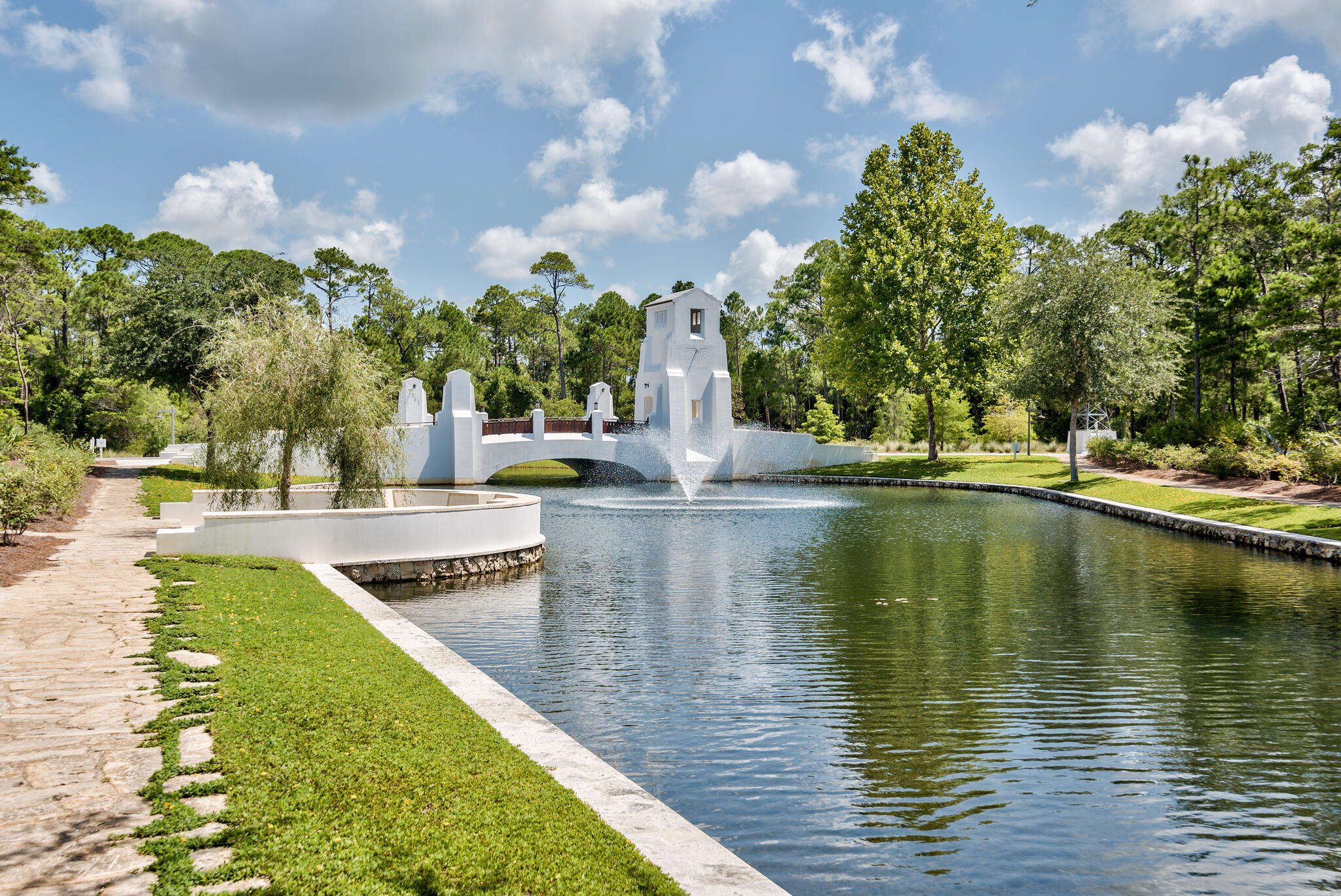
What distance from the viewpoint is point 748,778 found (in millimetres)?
6801

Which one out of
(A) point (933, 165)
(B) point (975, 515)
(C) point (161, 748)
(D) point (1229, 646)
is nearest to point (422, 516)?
(C) point (161, 748)

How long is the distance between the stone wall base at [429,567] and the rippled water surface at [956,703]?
53 cm

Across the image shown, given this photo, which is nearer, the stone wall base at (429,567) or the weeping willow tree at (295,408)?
the stone wall base at (429,567)

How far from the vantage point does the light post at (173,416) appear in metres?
51.0

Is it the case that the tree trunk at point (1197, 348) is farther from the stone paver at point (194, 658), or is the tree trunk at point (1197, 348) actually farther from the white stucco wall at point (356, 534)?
the stone paver at point (194, 658)

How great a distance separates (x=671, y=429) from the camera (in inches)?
1945

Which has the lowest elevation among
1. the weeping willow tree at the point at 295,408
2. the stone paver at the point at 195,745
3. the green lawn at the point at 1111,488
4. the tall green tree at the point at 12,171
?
the stone paver at the point at 195,745

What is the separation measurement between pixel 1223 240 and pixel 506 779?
156 ft

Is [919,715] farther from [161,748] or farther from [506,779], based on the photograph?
[161,748]

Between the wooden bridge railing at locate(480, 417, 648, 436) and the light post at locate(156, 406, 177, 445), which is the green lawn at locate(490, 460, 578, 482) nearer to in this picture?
the wooden bridge railing at locate(480, 417, 648, 436)

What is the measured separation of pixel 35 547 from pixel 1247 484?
34.5 meters

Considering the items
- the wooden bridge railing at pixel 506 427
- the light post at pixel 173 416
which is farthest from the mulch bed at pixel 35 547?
the light post at pixel 173 416

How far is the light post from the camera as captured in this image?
50972mm

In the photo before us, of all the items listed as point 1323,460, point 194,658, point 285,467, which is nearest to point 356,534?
point 285,467
